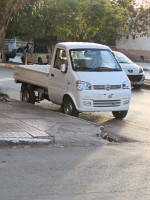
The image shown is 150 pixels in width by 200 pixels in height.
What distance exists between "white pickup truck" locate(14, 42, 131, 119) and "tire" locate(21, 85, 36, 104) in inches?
29.9

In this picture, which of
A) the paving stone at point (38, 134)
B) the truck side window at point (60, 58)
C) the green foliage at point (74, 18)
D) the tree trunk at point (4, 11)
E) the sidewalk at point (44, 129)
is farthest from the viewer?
the green foliage at point (74, 18)

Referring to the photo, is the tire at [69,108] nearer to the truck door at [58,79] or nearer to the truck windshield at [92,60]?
the truck door at [58,79]

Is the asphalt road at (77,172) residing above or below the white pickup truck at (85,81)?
below

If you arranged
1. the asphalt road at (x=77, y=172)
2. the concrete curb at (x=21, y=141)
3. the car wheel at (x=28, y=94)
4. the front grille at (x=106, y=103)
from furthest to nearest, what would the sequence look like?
the car wheel at (x=28, y=94) < the front grille at (x=106, y=103) < the concrete curb at (x=21, y=141) < the asphalt road at (x=77, y=172)

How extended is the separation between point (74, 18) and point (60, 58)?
63.9ft

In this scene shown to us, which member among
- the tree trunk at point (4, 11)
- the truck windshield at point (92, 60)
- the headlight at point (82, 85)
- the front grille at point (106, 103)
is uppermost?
the tree trunk at point (4, 11)

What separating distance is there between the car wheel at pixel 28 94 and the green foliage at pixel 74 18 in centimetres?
1618

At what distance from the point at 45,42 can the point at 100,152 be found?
29470mm

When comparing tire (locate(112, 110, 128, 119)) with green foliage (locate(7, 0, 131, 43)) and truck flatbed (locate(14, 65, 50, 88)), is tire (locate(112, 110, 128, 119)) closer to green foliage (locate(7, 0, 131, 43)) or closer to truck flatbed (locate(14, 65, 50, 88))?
truck flatbed (locate(14, 65, 50, 88))

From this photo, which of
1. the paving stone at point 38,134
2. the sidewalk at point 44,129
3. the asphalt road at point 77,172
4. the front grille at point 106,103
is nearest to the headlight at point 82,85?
the front grille at point 106,103

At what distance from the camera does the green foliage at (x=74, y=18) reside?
32.3m

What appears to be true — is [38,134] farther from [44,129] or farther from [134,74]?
[134,74]

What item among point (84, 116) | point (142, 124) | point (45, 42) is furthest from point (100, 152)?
point (45, 42)

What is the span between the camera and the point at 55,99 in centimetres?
1355
